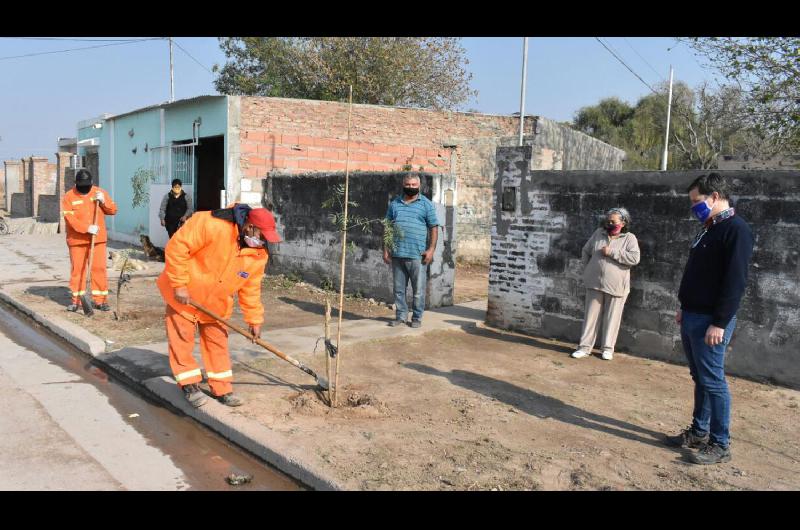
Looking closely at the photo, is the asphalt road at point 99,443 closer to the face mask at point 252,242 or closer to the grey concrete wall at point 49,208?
the face mask at point 252,242

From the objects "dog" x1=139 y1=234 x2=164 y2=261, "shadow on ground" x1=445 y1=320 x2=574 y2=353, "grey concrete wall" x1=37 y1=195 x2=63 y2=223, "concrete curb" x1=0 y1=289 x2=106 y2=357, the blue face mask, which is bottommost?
"concrete curb" x1=0 y1=289 x2=106 y2=357

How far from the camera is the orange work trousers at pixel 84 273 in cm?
827

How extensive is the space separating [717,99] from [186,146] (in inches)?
778

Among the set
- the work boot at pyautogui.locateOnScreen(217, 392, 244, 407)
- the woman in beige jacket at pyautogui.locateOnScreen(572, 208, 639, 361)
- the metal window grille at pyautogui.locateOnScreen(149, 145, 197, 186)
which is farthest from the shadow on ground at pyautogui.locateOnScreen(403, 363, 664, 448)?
the metal window grille at pyautogui.locateOnScreen(149, 145, 197, 186)

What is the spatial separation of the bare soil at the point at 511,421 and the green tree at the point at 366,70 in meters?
19.3

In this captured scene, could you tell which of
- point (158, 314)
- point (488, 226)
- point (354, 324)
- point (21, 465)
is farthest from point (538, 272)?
point (488, 226)

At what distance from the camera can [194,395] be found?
194 inches

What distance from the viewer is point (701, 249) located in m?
4.25

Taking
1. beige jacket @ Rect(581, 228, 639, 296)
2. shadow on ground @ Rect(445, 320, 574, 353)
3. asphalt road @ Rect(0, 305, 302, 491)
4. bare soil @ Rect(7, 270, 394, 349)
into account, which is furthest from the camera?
bare soil @ Rect(7, 270, 394, 349)

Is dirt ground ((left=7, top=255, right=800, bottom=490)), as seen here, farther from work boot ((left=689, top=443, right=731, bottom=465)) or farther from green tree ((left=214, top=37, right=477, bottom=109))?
green tree ((left=214, top=37, right=477, bottom=109))

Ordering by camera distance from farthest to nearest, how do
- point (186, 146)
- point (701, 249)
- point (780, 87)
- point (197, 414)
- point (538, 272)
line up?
point (186, 146), point (780, 87), point (538, 272), point (197, 414), point (701, 249)

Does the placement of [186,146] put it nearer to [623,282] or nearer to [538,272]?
[538,272]

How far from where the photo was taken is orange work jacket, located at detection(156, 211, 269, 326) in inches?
183

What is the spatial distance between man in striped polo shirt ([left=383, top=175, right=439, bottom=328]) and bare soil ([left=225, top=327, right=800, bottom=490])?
1.00 m
